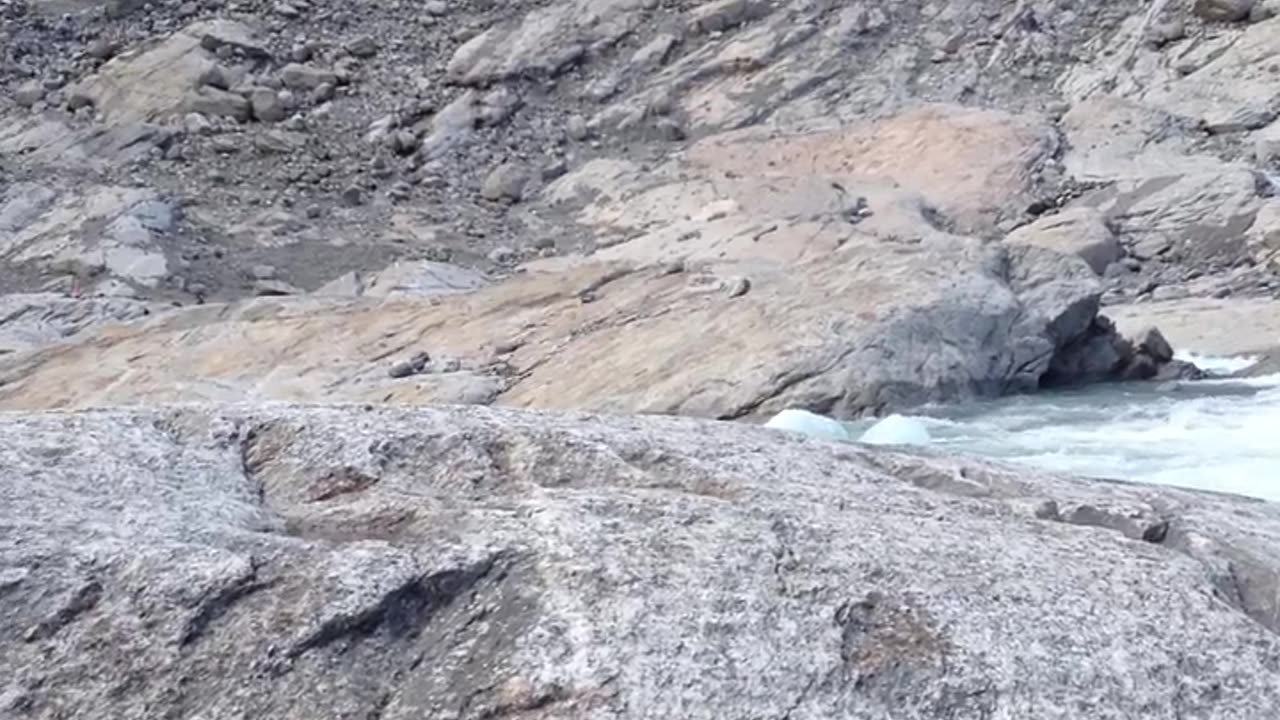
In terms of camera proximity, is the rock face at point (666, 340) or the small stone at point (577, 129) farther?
the small stone at point (577, 129)

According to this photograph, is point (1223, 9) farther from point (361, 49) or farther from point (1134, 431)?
point (1134, 431)

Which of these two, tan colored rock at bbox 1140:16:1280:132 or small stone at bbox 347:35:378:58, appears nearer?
tan colored rock at bbox 1140:16:1280:132

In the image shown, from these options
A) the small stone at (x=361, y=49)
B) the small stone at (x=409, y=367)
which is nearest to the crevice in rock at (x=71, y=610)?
the small stone at (x=409, y=367)

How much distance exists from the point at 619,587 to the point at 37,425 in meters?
1.63

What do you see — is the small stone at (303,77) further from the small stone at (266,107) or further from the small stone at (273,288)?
the small stone at (273,288)

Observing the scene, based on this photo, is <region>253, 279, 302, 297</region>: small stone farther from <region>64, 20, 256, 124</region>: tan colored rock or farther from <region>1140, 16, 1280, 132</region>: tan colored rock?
<region>1140, 16, 1280, 132</region>: tan colored rock

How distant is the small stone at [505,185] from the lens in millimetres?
22016

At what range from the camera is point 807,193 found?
1997 cm

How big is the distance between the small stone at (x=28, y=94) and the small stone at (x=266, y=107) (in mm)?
2630

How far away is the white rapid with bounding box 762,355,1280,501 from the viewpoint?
34.5 ft

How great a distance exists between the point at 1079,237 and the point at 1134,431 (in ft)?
22.2

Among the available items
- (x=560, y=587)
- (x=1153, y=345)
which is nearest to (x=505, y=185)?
(x=1153, y=345)

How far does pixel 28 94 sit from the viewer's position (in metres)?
23.2

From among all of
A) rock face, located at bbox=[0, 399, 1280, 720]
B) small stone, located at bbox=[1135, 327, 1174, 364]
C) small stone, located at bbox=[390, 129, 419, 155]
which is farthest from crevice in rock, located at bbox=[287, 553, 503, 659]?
small stone, located at bbox=[390, 129, 419, 155]
